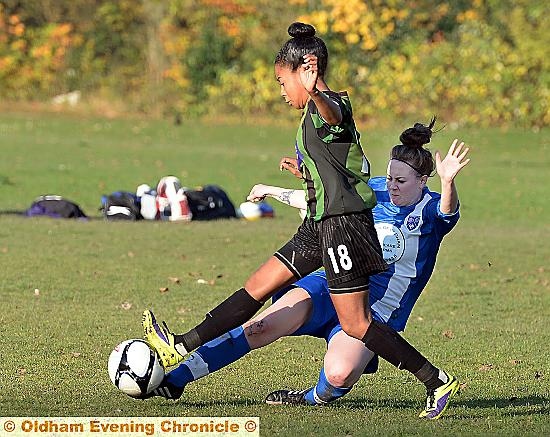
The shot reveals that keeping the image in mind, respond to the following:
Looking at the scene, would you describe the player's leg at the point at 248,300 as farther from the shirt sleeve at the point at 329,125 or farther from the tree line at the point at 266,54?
the tree line at the point at 266,54

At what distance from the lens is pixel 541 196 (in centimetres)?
2094

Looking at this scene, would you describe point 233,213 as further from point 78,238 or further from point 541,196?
point 541,196

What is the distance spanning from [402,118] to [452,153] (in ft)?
94.9

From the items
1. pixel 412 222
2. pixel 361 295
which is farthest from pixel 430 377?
pixel 412 222

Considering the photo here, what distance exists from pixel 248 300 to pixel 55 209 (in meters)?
10.4

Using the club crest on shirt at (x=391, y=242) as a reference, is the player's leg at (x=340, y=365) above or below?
below

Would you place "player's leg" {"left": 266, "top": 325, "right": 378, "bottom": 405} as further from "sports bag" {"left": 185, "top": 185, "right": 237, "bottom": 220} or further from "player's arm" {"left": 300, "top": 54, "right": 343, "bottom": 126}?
"sports bag" {"left": 185, "top": 185, "right": 237, "bottom": 220}

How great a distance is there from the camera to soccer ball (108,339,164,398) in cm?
604

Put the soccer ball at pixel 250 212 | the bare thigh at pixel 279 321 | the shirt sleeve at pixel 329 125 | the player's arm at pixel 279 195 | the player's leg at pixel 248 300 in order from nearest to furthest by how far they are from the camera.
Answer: the shirt sleeve at pixel 329 125
the player's leg at pixel 248 300
the bare thigh at pixel 279 321
the player's arm at pixel 279 195
the soccer ball at pixel 250 212

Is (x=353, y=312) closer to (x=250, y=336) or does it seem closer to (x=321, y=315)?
(x=321, y=315)

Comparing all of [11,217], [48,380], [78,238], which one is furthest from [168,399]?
[11,217]

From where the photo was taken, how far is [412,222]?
21.2 ft

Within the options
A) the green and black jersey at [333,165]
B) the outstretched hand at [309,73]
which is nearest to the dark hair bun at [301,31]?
the outstretched hand at [309,73]

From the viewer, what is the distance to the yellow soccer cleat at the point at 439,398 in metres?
5.95
